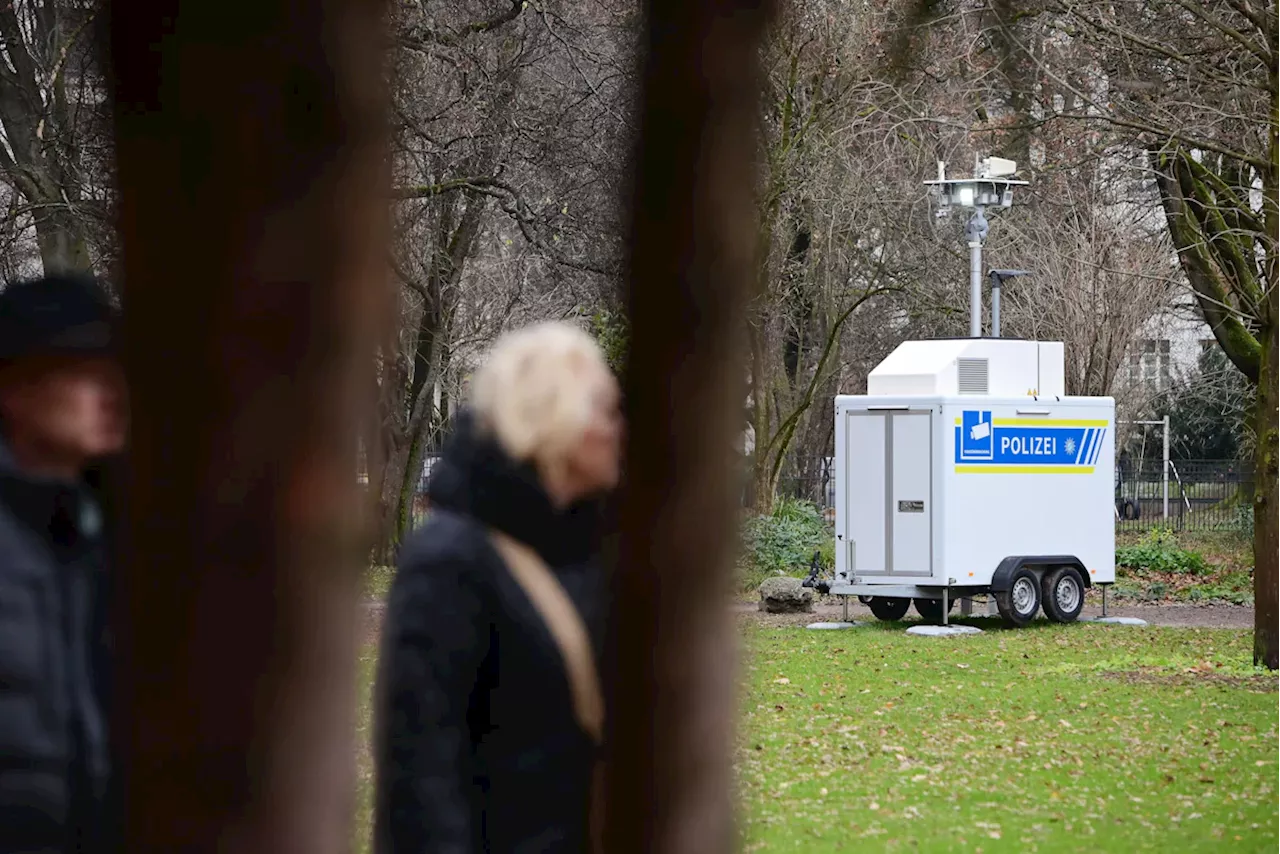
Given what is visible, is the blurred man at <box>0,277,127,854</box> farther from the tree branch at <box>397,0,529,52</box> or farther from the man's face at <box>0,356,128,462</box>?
the tree branch at <box>397,0,529,52</box>

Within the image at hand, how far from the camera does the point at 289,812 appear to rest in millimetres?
396

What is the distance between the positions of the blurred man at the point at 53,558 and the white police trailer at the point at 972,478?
1772 cm

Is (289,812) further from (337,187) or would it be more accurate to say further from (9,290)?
(9,290)

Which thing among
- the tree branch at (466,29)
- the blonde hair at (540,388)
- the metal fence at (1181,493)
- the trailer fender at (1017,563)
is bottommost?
the trailer fender at (1017,563)

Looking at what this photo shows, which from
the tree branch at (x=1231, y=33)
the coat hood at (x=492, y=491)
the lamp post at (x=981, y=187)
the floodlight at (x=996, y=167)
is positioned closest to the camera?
the coat hood at (x=492, y=491)

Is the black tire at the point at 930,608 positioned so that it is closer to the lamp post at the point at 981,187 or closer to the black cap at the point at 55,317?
the lamp post at the point at 981,187

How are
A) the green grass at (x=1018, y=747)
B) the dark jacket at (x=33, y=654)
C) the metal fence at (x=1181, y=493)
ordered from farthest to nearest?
1. the metal fence at (x=1181, y=493)
2. the green grass at (x=1018, y=747)
3. the dark jacket at (x=33, y=654)

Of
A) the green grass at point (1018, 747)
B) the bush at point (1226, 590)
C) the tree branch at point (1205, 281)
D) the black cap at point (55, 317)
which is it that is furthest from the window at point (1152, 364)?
the black cap at point (55, 317)

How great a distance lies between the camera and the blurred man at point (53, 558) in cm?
51

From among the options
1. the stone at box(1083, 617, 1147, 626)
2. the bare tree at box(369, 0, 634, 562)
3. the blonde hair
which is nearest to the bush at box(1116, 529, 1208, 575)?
the stone at box(1083, 617, 1147, 626)

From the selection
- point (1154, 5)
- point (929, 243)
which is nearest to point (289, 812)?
point (1154, 5)

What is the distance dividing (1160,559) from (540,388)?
26684 millimetres

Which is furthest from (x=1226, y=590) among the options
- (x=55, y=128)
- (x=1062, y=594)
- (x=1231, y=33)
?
(x=55, y=128)

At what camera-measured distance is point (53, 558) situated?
222 centimetres
